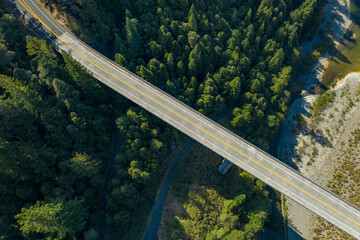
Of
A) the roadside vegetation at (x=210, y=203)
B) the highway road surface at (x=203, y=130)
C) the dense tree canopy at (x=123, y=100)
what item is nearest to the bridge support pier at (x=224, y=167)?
the roadside vegetation at (x=210, y=203)

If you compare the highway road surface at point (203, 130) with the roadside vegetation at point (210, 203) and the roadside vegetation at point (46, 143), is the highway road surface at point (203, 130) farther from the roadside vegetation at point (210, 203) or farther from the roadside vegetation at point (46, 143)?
the roadside vegetation at point (210, 203)

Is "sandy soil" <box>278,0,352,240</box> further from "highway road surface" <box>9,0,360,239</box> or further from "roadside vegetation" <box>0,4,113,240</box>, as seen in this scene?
"roadside vegetation" <box>0,4,113,240</box>

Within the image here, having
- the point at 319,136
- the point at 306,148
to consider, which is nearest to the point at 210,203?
the point at 306,148

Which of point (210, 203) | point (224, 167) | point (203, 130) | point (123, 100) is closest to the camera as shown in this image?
point (203, 130)

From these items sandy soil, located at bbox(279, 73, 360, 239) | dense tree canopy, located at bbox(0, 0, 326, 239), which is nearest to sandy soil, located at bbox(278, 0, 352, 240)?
sandy soil, located at bbox(279, 73, 360, 239)

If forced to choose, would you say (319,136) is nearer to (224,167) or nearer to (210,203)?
(224,167)

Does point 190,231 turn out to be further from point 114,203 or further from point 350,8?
point 350,8

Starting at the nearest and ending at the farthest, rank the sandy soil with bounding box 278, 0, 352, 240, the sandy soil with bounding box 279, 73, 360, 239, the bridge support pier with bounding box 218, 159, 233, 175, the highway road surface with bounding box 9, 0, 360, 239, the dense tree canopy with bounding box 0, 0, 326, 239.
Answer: the dense tree canopy with bounding box 0, 0, 326, 239
the highway road surface with bounding box 9, 0, 360, 239
the bridge support pier with bounding box 218, 159, 233, 175
the sandy soil with bounding box 278, 0, 352, 240
the sandy soil with bounding box 279, 73, 360, 239

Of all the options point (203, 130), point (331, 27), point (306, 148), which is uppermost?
point (331, 27)
